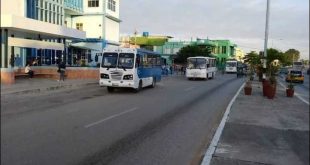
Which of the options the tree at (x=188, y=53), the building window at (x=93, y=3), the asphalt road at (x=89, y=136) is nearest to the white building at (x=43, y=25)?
the building window at (x=93, y=3)

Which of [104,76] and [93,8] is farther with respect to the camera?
[104,76]

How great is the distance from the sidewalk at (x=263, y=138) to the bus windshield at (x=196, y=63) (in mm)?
28514

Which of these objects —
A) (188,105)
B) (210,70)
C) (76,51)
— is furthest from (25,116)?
(210,70)

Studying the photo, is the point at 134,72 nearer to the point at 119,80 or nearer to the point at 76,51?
the point at 119,80

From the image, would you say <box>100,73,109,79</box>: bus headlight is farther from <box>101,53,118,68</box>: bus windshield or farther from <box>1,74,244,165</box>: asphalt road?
<box>1,74,244,165</box>: asphalt road

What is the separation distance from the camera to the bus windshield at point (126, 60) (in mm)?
21544

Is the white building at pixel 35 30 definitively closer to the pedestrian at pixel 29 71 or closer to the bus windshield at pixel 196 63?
the pedestrian at pixel 29 71

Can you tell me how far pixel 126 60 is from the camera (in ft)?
70.9

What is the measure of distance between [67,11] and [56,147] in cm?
425

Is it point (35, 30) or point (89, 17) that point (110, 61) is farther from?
point (35, 30)

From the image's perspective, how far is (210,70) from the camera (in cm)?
4691

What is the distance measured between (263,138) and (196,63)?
118 ft

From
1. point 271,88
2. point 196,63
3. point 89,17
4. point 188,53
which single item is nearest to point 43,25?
point 89,17

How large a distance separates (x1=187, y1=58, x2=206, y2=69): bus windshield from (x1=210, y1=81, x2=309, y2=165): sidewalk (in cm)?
2851
